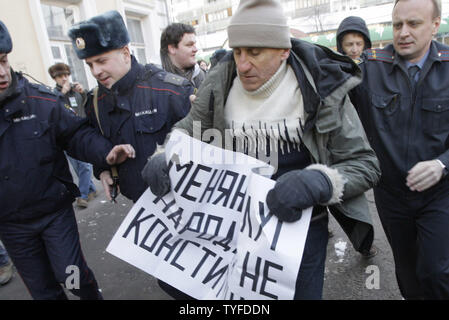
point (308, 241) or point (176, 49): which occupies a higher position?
point (176, 49)

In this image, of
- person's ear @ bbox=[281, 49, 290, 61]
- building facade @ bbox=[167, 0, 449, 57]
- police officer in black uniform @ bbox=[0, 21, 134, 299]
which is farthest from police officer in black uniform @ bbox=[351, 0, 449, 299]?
building facade @ bbox=[167, 0, 449, 57]

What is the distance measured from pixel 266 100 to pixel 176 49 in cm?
237

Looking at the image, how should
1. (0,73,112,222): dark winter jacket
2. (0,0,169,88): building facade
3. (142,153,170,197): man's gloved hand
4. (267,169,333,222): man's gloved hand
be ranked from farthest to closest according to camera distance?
(0,0,169,88): building facade
(0,73,112,222): dark winter jacket
(142,153,170,197): man's gloved hand
(267,169,333,222): man's gloved hand

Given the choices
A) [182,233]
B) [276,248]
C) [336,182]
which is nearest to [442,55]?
[336,182]

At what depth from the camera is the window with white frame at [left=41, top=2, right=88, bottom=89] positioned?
30.0 feet

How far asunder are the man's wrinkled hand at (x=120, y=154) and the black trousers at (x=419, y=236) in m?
1.70

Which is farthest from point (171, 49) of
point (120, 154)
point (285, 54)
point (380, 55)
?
point (285, 54)

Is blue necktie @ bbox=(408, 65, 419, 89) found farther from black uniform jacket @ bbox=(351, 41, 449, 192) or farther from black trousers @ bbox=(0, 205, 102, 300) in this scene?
black trousers @ bbox=(0, 205, 102, 300)

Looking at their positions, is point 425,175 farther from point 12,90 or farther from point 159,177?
point 12,90

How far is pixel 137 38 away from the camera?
13.8 m

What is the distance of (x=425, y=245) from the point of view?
6.26 ft

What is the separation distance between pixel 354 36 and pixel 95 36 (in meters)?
2.78

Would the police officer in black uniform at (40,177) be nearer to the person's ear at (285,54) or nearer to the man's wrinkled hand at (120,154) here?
the man's wrinkled hand at (120,154)
